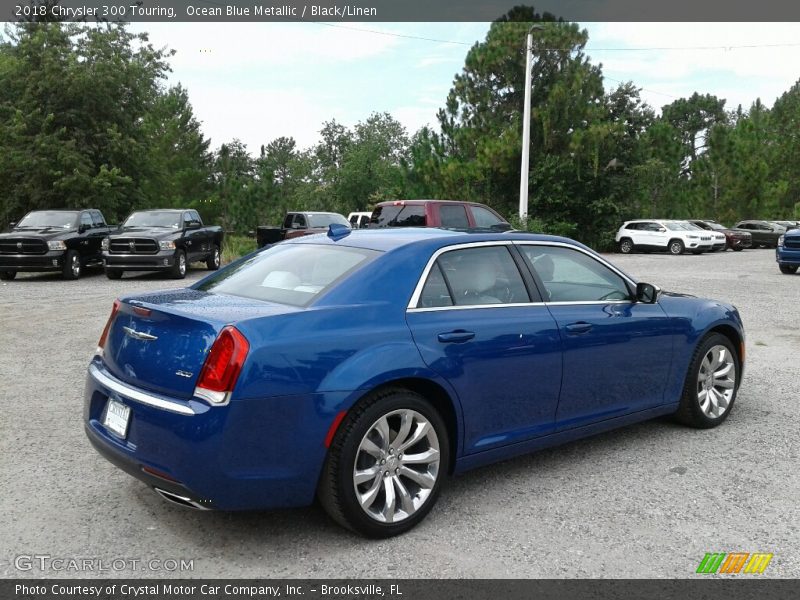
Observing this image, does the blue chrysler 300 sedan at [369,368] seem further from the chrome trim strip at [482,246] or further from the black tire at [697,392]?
the black tire at [697,392]

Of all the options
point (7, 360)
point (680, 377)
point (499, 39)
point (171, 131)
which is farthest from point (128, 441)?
point (171, 131)

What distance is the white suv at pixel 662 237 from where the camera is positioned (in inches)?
1334

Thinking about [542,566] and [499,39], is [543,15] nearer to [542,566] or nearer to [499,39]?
[499,39]

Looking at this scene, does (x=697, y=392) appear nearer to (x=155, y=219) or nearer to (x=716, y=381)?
(x=716, y=381)

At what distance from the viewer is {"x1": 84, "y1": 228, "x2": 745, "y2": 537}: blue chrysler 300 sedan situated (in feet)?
10.9

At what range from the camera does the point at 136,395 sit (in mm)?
3541

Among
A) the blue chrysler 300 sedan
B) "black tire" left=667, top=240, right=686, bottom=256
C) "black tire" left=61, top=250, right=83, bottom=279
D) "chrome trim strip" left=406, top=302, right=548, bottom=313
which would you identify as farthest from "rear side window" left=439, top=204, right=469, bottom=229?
"black tire" left=667, top=240, right=686, bottom=256

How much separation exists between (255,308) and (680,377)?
3.20m

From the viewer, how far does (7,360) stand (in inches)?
316

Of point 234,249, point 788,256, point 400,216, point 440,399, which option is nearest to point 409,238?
point 440,399

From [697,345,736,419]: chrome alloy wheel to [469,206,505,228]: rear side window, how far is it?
11095 millimetres

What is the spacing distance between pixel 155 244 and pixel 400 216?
6319 millimetres
